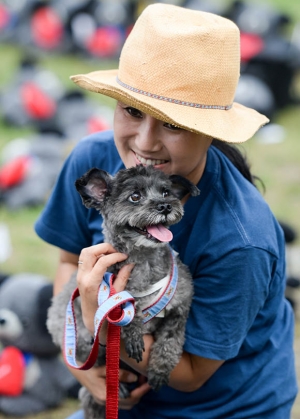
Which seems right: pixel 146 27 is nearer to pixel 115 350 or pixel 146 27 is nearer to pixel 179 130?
pixel 179 130

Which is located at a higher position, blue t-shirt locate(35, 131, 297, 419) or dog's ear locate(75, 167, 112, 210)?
dog's ear locate(75, 167, 112, 210)

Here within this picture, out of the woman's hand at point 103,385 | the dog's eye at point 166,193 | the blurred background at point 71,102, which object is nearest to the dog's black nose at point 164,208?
the dog's eye at point 166,193

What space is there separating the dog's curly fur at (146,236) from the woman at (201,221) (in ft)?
0.22

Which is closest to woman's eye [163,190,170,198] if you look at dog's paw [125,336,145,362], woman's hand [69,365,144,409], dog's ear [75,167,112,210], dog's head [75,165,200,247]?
dog's head [75,165,200,247]

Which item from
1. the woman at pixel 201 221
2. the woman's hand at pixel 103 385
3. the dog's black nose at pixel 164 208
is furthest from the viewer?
the woman's hand at pixel 103 385

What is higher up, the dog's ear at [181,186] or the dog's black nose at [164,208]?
the dog's black nose at [164,208]

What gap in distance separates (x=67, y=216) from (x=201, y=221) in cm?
76

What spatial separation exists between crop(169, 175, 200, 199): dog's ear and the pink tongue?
0.22 m

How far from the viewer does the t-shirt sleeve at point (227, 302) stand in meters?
2.62

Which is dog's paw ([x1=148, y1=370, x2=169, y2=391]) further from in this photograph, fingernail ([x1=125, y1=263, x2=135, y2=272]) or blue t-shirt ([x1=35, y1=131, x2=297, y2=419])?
fingernail ([x1=125, y1=263, x2=135, y2=272])

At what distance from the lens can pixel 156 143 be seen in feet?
8.29

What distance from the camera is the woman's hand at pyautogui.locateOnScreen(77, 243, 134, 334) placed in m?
2.54

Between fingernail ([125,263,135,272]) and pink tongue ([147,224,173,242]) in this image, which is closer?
pink tongue ([147,224,173,242])

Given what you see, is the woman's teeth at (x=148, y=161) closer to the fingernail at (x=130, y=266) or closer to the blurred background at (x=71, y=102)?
the fingernail at (x=130, y=266)
